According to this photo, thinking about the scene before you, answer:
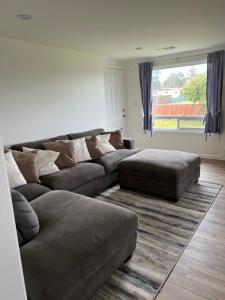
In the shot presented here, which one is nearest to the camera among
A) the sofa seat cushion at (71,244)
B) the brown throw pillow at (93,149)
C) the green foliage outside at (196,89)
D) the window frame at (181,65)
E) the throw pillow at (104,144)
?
the sofa seat cushion at (71,244)

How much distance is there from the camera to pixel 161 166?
322 centimetres

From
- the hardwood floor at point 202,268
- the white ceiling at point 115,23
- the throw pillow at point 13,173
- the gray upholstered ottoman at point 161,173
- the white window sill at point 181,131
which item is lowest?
the hardwood floor at point 202,268

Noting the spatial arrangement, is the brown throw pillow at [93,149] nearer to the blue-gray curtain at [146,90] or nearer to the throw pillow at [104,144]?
the throw pillow at [104,144]

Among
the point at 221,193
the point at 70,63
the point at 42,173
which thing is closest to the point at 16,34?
the point at 70,63

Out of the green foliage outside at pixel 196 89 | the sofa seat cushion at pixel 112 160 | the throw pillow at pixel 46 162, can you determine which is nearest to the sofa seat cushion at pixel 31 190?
the throw pillow at pixel 46 162

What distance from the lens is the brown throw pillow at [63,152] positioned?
336 cm

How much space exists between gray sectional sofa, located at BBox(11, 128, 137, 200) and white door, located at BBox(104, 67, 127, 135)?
1.59 m

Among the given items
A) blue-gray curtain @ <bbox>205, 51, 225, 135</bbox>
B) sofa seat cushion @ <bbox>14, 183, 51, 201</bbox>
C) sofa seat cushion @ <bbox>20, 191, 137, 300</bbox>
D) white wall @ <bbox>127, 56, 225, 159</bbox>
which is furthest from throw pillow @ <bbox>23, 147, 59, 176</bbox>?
blue-gray curtain @ <bbox>205, 51, 225, 135</bbox>

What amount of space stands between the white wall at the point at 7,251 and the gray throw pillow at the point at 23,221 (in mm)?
638

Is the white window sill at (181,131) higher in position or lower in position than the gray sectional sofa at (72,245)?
higher

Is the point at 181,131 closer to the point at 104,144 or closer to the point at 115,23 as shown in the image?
the point at 104,144

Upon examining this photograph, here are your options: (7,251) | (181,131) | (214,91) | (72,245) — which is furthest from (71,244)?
(181,131)

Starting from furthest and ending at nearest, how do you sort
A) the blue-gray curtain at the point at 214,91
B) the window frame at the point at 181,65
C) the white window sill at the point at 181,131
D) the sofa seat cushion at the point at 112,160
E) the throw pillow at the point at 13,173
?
the white window sill at the point at 181,131 < the window frame at the point at 181,65 < the blue-gray curtain at the point at 214,91 < the sofa seat cushion at the point at 112,160 < the throw pillow at the point at 13,173

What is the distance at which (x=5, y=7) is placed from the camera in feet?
Result: 7.07
